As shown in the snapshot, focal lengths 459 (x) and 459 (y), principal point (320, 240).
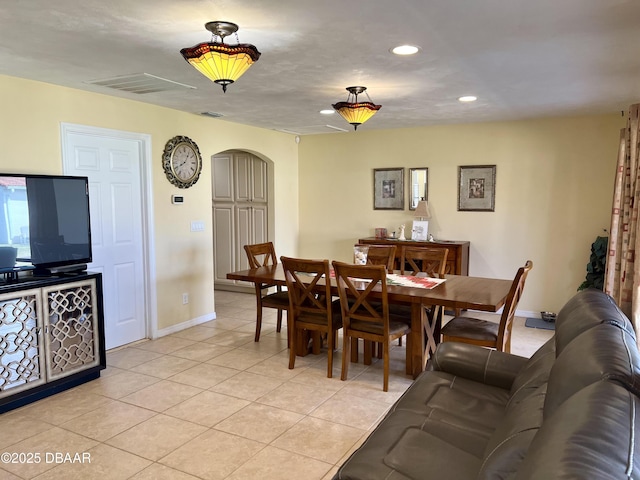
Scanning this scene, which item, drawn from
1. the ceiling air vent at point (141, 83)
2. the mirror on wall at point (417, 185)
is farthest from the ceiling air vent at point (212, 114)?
the mirror on wall at point (417, 185)

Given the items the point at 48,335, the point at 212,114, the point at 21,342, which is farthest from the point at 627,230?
the point at 21,342

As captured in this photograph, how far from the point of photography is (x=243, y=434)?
9.36 ft

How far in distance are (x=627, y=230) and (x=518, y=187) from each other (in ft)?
4.91

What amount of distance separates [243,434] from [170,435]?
0.45 metres

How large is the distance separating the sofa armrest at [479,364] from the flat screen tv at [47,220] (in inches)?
113

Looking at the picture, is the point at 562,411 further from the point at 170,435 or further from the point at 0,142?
the point at 0,142

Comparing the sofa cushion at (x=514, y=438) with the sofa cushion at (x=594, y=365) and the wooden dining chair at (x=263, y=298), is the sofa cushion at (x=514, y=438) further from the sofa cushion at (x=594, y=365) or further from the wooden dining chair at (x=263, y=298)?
the wooden dining chair at (x=263, y=298)

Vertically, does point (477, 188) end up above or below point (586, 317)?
above

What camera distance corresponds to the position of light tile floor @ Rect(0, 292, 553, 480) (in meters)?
2.53

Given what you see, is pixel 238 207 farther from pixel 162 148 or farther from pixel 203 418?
pixel 203 418

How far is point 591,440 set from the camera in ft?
3.12

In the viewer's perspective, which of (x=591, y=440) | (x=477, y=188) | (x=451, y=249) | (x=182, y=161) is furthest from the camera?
(x=477, y=188)

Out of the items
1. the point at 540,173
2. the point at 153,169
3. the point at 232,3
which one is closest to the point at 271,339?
the point at 153,169

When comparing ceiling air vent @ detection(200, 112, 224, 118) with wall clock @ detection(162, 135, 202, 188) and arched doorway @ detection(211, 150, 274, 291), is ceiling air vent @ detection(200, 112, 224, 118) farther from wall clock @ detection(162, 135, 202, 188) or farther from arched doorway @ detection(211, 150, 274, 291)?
arched doorway @ detection(211, 150, 274, 291)
